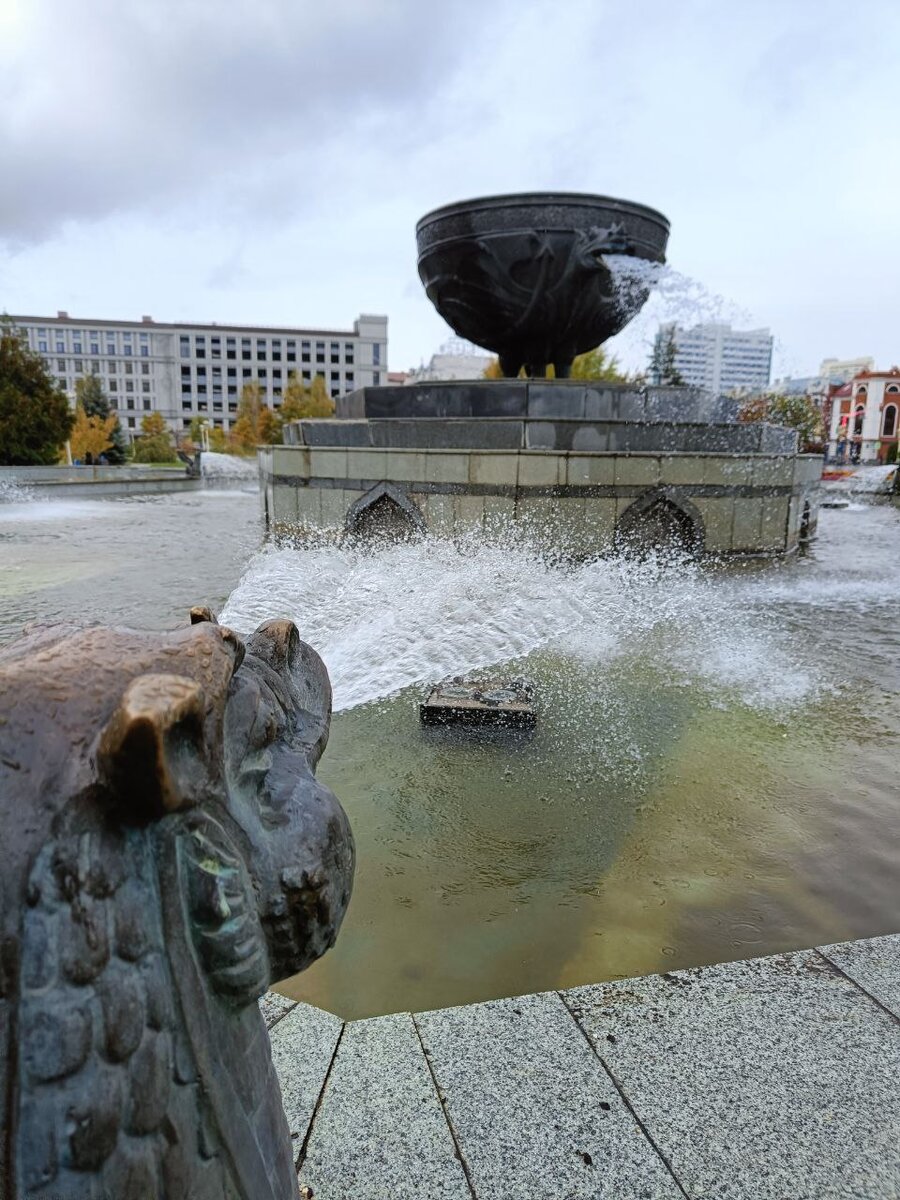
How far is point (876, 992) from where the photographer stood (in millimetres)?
2102

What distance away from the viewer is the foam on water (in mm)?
5094

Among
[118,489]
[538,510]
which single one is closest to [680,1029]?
[538,510]

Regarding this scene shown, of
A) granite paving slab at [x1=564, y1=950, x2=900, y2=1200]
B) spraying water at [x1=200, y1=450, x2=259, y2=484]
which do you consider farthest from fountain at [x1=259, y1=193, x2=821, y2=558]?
spraying water at [x1=200, y1=450, x2=259, y2=484]

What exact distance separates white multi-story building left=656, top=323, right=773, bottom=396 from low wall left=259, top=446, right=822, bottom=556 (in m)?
2.87

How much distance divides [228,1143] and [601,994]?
1432mm

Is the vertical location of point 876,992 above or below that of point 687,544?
below

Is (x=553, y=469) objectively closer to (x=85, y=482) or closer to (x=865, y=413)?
(x=85, y=482)

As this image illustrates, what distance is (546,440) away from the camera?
7824mm

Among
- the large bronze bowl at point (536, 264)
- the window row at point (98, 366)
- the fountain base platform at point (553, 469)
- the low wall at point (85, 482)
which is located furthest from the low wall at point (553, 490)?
the window row at point (98, 366)

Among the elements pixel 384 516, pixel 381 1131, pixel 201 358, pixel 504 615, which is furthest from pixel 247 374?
pixel 381 1131

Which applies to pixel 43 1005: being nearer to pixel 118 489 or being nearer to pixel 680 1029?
pixel 680 1029

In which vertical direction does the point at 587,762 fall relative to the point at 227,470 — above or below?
below

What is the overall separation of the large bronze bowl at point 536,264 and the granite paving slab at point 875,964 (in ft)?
24.7

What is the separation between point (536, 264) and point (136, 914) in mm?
8698
